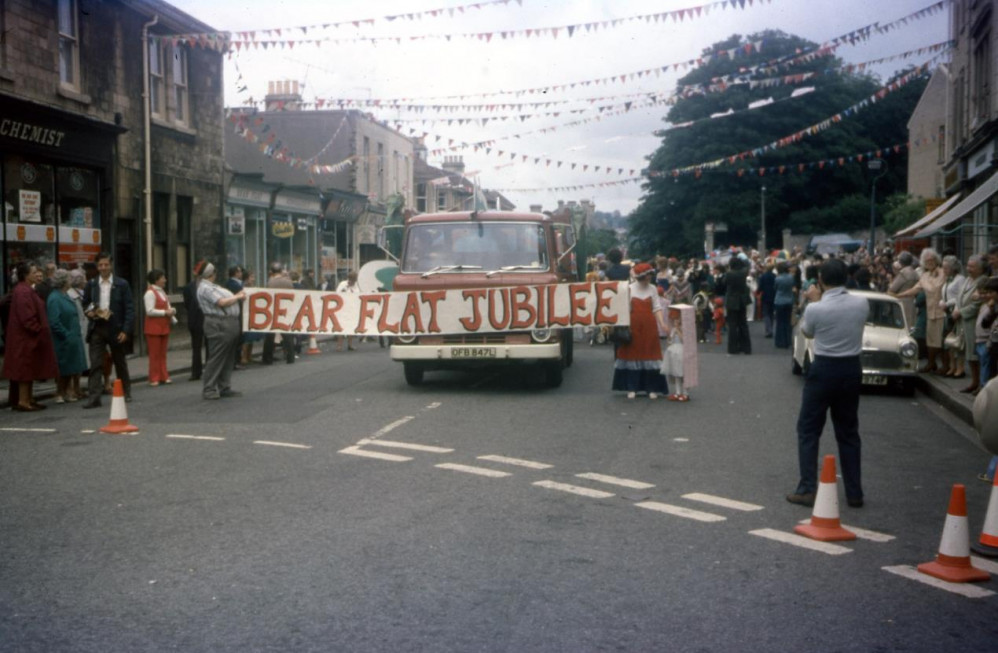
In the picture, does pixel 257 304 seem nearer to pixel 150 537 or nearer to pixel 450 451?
pixel 450 451

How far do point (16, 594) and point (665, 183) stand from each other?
55.0 m

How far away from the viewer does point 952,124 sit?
97.1 feet

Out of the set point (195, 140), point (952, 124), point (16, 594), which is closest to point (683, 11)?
point (16, 594)

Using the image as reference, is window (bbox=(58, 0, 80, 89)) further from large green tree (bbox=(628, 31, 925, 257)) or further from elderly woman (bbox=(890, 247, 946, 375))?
large green tree (bbox=(628, 31, 925, 257))

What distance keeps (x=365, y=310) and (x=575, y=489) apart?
7458mm

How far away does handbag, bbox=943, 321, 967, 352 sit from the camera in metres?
14.7

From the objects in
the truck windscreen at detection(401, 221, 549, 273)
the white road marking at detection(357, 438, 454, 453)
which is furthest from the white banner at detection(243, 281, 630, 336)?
the white road marking at detection(357, 438, 454, 453)

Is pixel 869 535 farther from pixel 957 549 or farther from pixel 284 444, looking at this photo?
A: pixel 284 444

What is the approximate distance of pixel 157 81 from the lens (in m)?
24.1

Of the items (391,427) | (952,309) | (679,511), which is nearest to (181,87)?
(391,427)

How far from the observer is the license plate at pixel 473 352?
46.5 feet

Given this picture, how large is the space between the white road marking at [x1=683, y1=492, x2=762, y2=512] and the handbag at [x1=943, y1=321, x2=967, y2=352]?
8.01 meters

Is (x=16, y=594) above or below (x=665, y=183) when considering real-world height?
below

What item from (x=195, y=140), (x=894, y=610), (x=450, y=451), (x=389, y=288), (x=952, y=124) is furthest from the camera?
(x=952, y=124)
